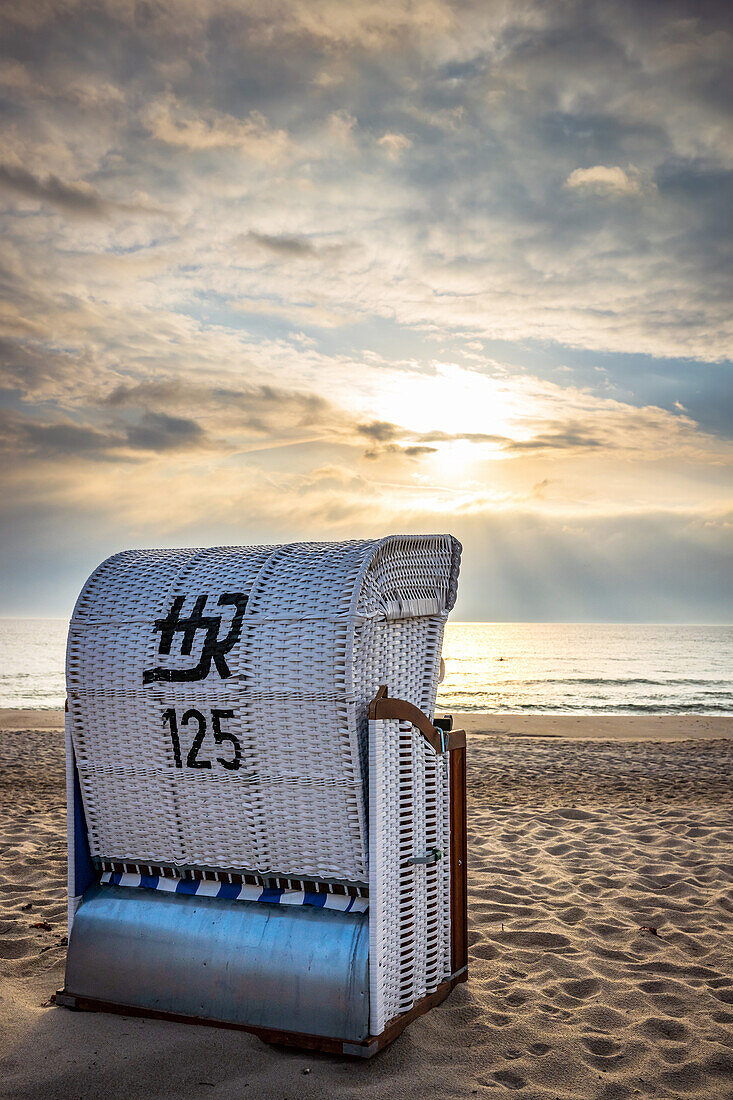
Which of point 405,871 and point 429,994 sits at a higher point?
point 405,871

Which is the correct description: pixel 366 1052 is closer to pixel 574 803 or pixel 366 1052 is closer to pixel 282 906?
pixel 282 906

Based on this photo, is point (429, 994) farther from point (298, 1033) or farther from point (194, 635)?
point (194, 635)

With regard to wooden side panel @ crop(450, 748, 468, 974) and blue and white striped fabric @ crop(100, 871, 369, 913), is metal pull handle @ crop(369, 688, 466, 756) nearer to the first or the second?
wooden side panel @ crop(450, 748, 468, 974)

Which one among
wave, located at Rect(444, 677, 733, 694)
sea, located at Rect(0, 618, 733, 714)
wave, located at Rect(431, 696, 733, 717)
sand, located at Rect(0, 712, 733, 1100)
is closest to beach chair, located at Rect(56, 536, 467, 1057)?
sand, located at Rect(0, 712, 733, 1100)

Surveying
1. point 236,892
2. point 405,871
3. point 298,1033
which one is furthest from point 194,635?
point 298,1033

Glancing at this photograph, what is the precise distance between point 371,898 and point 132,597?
1732 mm

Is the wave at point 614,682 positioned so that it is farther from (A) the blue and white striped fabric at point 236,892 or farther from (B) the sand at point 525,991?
(A) the blue and white striped fabric at point 236,892

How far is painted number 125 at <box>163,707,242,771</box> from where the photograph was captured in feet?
11.6

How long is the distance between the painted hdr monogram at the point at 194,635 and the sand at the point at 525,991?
61.0 inches

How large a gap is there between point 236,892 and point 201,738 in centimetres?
72

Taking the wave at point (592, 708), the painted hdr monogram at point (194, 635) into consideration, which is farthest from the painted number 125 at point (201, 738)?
the wave at point (592, 708)

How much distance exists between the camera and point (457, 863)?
4.09m

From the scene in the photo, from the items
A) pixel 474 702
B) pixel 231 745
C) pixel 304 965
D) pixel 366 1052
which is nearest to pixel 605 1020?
pixel 366 1052

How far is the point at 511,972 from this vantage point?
445 centimetres
